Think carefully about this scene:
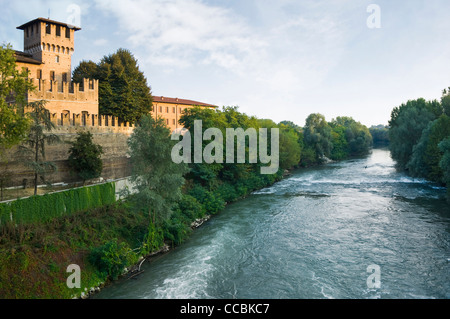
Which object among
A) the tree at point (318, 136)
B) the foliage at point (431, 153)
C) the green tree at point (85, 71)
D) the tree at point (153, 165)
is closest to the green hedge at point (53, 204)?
the tree at point (153, 165)

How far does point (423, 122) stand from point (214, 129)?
98.5 ft

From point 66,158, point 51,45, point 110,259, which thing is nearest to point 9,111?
point 110,259

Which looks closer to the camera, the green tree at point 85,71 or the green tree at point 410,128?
the green tree at point 85,71

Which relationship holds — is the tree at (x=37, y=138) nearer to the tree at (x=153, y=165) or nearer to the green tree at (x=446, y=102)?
the tree at (x=153, y=165)

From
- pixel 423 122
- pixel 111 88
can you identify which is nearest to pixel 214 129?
pixel 111 88

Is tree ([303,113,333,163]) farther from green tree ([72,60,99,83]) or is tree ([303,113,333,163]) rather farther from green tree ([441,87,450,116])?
green tree ([72,60,99,83])

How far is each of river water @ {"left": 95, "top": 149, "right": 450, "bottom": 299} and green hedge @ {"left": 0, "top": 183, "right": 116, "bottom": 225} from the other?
5.18m

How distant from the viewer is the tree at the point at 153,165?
16.2m

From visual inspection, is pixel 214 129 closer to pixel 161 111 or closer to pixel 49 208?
pixel 49 208

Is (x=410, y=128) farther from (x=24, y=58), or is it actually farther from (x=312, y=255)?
(x=24, y=58)

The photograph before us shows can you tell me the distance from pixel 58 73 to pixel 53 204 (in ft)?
70.6

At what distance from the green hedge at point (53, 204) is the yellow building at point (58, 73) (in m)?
10.5

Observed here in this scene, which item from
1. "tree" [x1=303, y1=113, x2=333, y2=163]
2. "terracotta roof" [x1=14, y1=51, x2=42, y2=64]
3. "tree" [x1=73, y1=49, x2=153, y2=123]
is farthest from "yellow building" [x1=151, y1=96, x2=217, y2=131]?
"tree" [x1=303, y1=113, x2=333, y2=163]

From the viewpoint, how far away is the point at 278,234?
60.3ft
